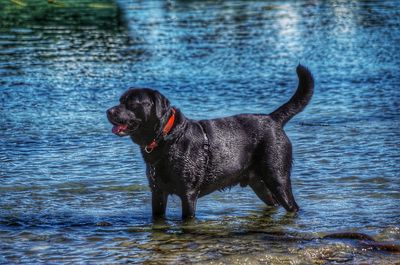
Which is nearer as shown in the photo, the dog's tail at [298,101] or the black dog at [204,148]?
the black dog at [204,148]

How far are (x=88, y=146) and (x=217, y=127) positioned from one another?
360 centimetres

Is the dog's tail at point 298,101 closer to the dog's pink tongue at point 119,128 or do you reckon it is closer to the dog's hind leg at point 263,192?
the dog's hind leg at point 263,192

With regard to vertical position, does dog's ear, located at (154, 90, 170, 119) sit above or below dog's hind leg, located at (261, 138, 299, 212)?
above

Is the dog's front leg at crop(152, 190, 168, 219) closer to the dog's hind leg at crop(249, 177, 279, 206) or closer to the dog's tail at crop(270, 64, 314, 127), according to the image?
the dog's hind leg at crop(249, 177, 279, 206)

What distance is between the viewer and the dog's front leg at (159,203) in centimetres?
837

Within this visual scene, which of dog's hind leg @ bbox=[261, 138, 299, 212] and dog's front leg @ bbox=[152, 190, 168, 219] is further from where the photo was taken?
dog's hind leg @ bbox=[261, 138, 299, 212]

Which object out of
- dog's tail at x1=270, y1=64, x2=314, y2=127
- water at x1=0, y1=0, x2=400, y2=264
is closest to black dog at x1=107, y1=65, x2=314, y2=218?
dog's tail at x1=270, y1=64, x2=314, y2=127

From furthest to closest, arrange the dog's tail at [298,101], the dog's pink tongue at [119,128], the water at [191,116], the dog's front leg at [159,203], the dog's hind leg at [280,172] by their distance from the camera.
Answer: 1. the dog's tail at [298,101]
2. the dog's hind leg at [280,172]
3. the dog's front leg at [159,203]
4. the dog's pink tongue at [119,128]
5. the water at [191,116]

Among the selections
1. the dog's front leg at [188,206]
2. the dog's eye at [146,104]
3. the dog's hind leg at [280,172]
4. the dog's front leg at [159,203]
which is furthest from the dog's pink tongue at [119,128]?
the dog's hind leg at [280,172]

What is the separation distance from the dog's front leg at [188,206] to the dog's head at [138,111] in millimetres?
704

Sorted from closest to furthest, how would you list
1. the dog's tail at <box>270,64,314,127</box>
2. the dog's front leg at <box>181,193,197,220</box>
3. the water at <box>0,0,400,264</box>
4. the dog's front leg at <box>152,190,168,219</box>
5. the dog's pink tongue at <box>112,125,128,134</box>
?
the water at <box>0,0,400,264</box> → the dog's pink tongue at <box>112,125,128,134</box> → the dog's front leg at <box>181,193,197,220</box> → the dog's front leg at <box>152,190,168,219</box> → the dog's tail at <box>270,64,314,127</box>

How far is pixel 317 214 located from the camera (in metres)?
8.70

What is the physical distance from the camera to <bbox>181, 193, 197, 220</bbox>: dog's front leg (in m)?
8.26

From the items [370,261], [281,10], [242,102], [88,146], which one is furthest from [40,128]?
[281,10]
